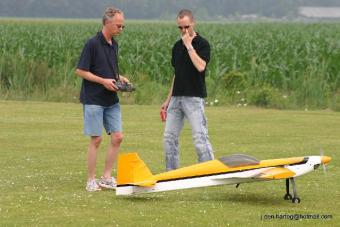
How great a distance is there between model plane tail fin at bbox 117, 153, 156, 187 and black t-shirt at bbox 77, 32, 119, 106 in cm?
A: 103

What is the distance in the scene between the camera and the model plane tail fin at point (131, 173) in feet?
31.9

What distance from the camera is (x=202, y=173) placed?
9812 mm

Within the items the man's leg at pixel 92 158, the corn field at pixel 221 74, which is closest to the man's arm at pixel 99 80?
the man's leg at pixel 92 158

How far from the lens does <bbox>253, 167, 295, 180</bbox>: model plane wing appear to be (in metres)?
9.58

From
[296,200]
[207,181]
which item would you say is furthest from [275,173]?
[207,181]

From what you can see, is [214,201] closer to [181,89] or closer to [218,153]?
[181,89]

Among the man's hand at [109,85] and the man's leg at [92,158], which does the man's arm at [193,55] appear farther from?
the man's leg at [92,158]

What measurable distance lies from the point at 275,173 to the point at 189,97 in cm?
170

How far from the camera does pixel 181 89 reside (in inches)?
432

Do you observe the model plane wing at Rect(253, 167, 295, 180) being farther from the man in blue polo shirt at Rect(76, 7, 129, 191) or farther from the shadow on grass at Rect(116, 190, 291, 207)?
the man in blue polo shirt at Rect(76, 7, 129, 191)

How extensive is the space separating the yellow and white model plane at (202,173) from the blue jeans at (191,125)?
0.99 metres

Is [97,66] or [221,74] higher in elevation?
[97,66]

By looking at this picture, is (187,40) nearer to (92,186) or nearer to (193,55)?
(193,55)

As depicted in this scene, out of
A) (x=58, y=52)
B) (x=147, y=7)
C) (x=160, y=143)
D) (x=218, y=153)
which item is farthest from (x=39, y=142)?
(x=147, y=7)
